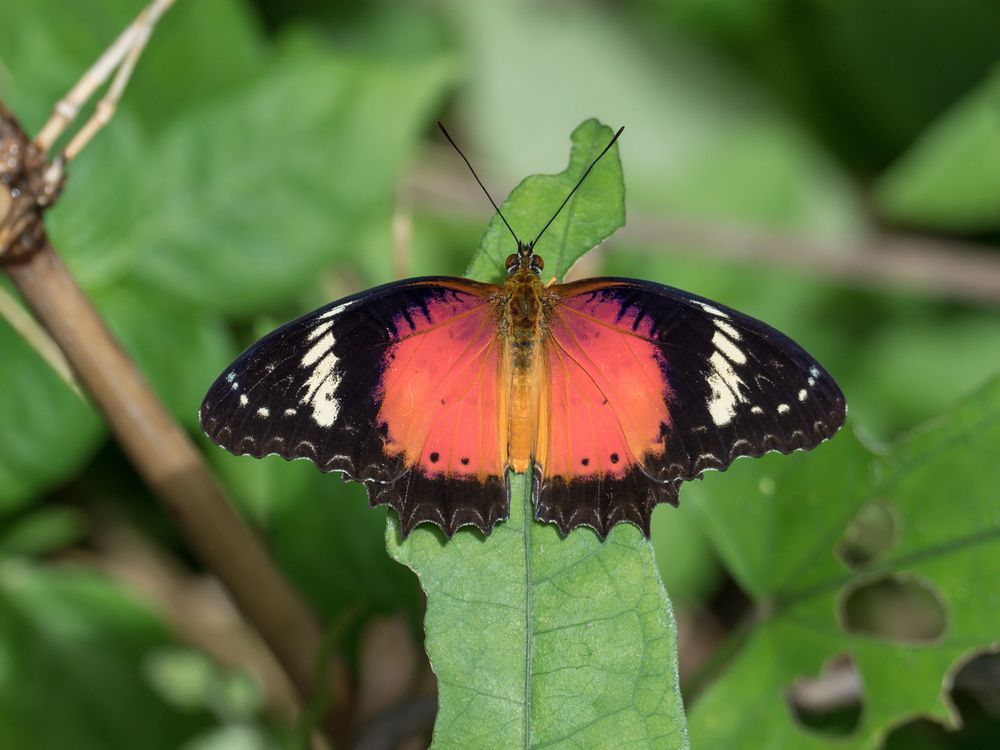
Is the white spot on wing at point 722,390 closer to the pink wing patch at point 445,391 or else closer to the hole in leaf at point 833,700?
the pink wing patch at point 445,391

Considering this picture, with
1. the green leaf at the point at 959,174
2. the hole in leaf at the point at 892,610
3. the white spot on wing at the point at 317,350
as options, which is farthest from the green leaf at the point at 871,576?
the green leaf at the point at 959,174

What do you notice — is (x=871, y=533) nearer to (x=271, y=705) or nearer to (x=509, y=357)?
(x=509, y=357)

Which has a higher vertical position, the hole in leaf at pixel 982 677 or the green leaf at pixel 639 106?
the green leaf at pixel 639 106

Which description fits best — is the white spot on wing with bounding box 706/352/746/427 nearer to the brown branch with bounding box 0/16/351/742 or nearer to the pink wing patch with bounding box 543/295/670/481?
the pink wing patch with bounding box 543/295/670/481

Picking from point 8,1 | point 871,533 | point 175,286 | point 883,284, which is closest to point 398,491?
point 175,286

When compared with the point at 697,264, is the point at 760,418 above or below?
below

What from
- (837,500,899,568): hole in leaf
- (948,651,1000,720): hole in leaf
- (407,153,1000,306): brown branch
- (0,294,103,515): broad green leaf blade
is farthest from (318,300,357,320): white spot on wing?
(407,153,1000,306): brown branch
